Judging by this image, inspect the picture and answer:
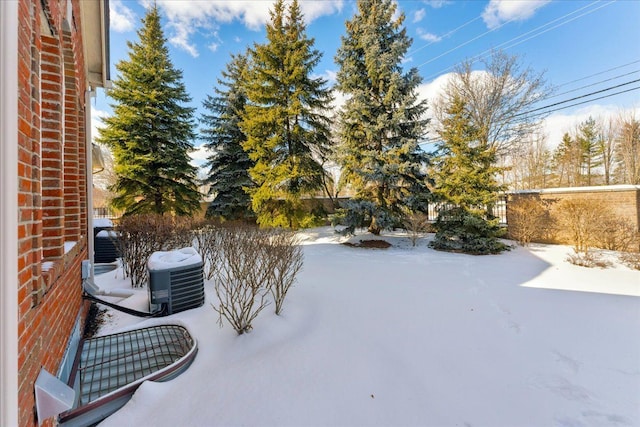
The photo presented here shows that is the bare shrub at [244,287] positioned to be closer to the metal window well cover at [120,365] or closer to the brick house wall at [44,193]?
the metal window well cover at [120,365]

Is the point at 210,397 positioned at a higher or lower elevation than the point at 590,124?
lower

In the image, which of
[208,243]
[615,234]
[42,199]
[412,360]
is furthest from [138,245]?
[615,234]

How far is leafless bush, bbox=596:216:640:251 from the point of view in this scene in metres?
7.40

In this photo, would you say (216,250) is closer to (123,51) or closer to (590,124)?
(123,51)

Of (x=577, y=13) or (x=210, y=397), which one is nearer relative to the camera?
(x=210, y=397)

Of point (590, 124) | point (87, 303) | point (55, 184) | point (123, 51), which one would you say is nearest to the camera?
point (55, 184)

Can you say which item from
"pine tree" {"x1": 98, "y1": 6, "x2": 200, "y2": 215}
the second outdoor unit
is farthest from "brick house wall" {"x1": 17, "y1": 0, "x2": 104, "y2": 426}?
"pine tree" {"x1": 98, "y1": 6, "x2": 200, "y2": 215}

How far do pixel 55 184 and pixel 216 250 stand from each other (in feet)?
12.1

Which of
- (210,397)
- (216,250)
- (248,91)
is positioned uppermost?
(248,91)

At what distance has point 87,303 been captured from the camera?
13.0 feet

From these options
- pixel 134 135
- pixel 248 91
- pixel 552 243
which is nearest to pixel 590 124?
pixel 552 243

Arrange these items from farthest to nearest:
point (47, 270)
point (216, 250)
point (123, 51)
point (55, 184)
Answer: point (123, 51)
point (216, 250)
point (55, 184)
point (47, 270)

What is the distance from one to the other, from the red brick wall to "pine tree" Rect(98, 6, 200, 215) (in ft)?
35.8

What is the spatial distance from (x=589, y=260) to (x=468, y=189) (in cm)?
353
